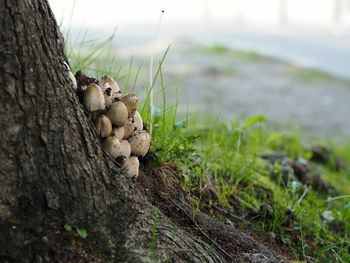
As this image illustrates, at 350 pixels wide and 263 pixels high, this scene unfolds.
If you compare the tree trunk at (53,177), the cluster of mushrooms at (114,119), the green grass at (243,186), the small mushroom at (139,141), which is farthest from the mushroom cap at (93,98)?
the green grass at (243,186)

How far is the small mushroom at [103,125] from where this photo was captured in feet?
7.29

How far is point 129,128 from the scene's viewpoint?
2.37m

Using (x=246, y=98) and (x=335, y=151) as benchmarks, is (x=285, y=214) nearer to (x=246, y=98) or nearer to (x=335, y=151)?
(x=335, y=151)

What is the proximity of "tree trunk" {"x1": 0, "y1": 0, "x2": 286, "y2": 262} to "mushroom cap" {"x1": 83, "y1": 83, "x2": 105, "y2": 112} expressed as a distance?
0.11 meters

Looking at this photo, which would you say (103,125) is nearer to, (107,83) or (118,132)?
(118,132)

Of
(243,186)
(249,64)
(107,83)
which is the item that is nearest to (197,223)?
(107,83)

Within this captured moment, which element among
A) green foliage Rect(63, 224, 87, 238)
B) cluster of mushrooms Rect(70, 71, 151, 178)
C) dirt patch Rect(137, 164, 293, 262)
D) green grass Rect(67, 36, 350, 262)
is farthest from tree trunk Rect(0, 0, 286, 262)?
green grass Rect(67, 36, 350, 262)

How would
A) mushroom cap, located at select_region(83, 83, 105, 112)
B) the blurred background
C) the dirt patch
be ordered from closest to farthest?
mushroom cap, located at select_region(83, 83, 105, 112) → the dirt patch → the blurred background

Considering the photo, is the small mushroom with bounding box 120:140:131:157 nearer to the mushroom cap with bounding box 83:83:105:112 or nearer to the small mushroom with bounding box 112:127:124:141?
the small mushroom with bounding box 112:127:124:141

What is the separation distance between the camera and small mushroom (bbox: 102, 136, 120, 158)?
2230 mm

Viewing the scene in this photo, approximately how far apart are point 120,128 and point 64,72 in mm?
393

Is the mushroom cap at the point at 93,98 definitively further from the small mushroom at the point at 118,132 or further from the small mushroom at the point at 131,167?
the small mushroom at the point at 131,167

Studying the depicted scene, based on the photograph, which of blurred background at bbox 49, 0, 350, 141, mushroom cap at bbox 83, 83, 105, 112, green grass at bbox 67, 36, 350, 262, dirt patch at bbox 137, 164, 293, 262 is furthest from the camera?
blurred background at bbox 49, 0, 350, 141

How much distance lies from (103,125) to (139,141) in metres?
0.22
